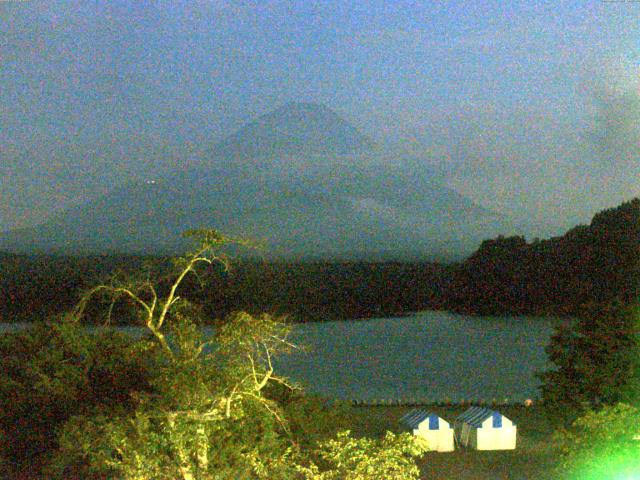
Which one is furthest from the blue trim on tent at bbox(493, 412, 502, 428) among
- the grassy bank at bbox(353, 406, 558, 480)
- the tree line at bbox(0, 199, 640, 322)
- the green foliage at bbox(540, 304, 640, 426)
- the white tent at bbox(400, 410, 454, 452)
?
the tree line at bbox(0, 199, 640, 322)

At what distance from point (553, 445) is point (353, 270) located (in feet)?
164

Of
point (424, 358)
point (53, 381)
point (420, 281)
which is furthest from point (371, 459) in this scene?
point (420, 281)

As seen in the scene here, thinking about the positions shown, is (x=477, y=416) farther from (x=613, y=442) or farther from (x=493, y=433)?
(x=613, y=442)

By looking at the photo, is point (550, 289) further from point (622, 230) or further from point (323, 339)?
point (323, 339)

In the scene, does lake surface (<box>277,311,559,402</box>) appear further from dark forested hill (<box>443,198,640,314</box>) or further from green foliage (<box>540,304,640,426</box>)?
green foliage (<box>540,304,640,426</box>)

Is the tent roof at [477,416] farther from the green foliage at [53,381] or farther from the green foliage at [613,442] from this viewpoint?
the green foliage at [53,381]

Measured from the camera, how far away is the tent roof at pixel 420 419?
17656 mm

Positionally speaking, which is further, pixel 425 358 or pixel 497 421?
pixel 425 358

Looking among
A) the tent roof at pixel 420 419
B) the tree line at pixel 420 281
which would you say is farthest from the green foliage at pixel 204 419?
the tree line at pixel 420 281

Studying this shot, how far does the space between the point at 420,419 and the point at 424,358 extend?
29922 mm

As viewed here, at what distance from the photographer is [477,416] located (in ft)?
59.9

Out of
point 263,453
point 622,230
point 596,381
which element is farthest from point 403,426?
point 622,230

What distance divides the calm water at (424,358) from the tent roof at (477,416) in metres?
11.5

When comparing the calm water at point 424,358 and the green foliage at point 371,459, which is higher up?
the green foliage at point 371,459
